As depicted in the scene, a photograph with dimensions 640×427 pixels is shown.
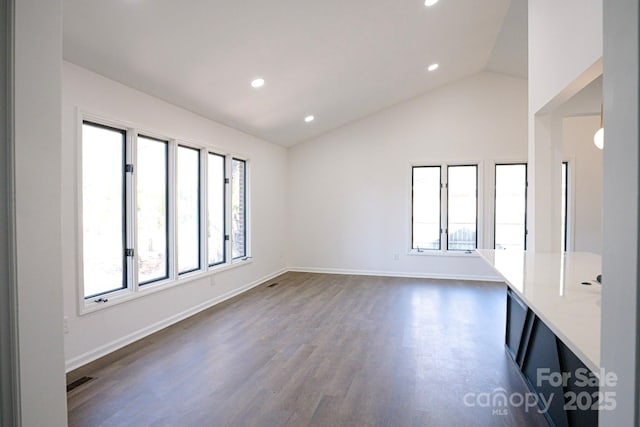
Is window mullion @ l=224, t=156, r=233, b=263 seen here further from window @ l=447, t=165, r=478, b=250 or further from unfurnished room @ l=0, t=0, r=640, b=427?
window @ l=447, t=165, r=478, b=250

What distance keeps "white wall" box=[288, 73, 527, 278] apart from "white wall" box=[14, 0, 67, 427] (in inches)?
255

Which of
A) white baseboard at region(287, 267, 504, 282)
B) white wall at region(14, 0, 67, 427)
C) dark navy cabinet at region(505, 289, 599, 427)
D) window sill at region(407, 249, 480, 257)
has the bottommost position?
white baseboard at region(287, 267, 504, 282)

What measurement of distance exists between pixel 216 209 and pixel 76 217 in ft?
7.74

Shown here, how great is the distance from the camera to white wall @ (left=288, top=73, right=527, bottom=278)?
6750 millimetres

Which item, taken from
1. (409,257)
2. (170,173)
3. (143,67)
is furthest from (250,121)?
(409,257)

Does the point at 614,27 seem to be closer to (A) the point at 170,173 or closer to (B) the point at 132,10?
(B) the point at 132,10

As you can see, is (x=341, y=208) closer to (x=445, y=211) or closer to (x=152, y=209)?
(x=445, y=211)

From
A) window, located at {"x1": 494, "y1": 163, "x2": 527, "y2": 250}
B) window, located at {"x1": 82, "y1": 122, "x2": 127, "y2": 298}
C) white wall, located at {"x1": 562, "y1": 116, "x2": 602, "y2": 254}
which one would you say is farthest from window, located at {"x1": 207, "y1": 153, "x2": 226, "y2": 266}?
white wall, located at {"x1": 562, "y1": 116, "x2": 602, "y2": 254}

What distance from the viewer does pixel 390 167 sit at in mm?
7234

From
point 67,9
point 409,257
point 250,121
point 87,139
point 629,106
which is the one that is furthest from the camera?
point 409,257

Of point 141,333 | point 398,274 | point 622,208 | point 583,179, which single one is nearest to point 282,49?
point 141,333

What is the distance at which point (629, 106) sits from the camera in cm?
55

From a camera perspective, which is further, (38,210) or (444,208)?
(444,208)

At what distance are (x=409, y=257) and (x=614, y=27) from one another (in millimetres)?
6791
